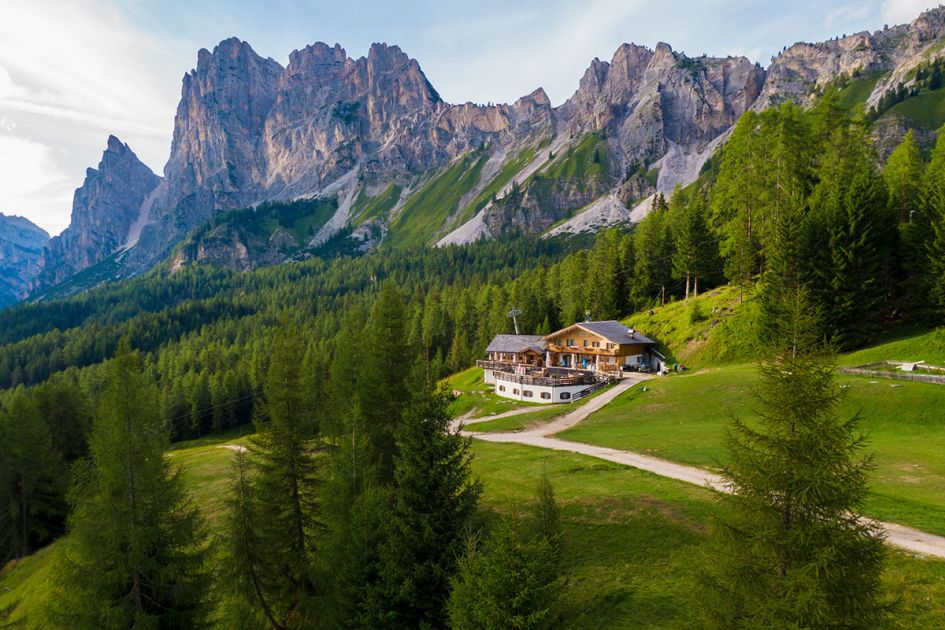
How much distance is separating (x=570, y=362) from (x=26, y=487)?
64.4 metres

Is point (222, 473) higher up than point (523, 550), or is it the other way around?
point (523, 550)

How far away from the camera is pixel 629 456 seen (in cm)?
3139

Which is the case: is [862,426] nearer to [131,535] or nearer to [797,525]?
[797,525]

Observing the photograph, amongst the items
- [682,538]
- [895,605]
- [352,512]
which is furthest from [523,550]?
[682,538]

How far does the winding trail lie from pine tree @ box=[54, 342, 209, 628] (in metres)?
12.0

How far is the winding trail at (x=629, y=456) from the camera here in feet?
55.2

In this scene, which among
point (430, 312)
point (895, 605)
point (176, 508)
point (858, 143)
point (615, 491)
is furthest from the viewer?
point (430, 312)

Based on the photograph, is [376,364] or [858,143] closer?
[376,364]

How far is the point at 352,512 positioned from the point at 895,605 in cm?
1649

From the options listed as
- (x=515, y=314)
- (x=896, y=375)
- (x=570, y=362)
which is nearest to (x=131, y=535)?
(x=896, y=375)

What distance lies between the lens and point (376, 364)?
26.3 m

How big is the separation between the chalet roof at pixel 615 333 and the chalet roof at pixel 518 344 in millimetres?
8838

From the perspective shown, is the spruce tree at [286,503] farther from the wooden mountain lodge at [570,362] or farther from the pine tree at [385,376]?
the wooden mountain lodge at [570,362]

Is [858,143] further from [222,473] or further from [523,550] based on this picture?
[222,473]
